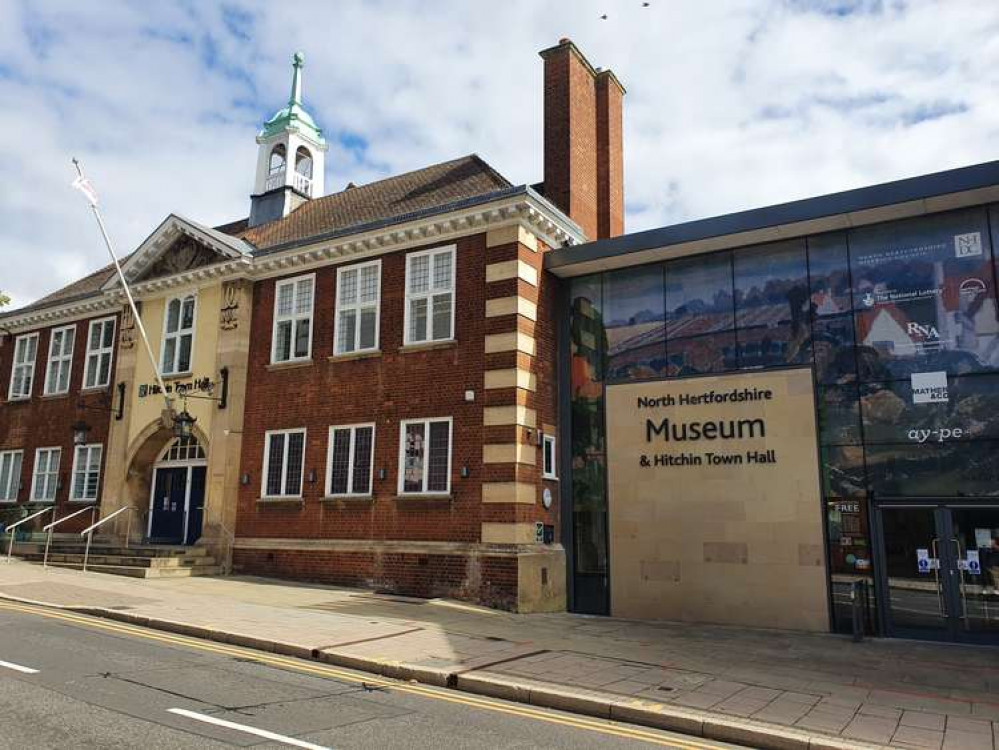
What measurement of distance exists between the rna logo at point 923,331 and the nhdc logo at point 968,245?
1.40m

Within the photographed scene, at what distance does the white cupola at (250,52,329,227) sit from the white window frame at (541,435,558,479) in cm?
1360

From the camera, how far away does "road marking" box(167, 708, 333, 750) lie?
20.6 feet

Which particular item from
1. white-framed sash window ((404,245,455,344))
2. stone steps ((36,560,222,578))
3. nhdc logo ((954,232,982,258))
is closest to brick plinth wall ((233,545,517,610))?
stone steps ((36,560,222,578))

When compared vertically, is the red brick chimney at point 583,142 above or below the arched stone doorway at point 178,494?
above

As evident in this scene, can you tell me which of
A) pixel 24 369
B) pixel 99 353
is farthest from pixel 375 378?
pixel 24 369

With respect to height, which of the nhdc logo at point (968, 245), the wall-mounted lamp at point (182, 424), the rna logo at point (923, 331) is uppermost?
the nhdc logo at point (968, 245)

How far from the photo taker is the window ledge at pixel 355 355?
1861cm

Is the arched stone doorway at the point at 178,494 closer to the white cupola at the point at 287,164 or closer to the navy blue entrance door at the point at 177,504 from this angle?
the navy blue entrance door at the point at 177,504

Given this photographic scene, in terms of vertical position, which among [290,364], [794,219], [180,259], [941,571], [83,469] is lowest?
[941,571]

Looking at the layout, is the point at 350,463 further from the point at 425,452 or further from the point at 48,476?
the point at 48,476

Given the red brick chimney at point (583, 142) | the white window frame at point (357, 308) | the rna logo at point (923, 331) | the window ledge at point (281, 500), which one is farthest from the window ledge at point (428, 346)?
the rna logo at point (923, 331)

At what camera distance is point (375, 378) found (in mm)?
18484

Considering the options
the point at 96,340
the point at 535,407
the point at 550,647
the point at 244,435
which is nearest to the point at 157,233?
the point at 96,340

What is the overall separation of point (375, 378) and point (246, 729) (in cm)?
1223
